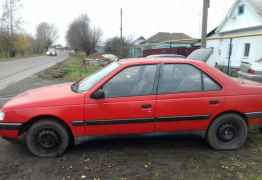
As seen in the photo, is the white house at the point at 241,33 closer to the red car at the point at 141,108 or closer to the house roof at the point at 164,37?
the red car at the point at 141,108

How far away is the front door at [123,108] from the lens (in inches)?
133

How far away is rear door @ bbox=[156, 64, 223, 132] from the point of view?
11.4 feet

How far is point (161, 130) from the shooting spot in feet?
11.7

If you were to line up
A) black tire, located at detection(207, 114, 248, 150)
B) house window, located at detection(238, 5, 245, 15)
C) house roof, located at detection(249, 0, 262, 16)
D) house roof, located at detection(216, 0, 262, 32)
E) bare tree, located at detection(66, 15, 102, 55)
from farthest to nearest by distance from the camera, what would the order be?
1. bare tree, located at detection(66, 15, 102, 55)
2. house window, located at detection(238, 5, 245, 15)
3. house roof, located at detection(216, 0, 262, 32)
4. house roof, located at detection(249, 0, 262, 16)
5. black tire, located at detection(207, 114, 248, 150)

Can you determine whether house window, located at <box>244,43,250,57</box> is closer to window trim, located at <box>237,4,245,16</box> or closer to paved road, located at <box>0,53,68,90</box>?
window trim, located at <box>237,4,245,16</box>

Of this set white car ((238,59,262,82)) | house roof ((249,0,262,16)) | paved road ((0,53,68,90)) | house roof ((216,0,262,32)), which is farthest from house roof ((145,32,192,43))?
white car ((238,59,262,82))

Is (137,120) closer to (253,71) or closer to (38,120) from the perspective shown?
(38,120)

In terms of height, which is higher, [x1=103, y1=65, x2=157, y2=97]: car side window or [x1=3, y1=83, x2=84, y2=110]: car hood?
[x1=103, y1=65, x2=157, y2=97]: car side window

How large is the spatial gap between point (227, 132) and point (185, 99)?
0.97 metres

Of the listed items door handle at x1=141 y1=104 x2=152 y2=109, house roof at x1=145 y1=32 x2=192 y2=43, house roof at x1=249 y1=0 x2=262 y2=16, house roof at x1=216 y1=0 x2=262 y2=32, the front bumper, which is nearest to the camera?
the front bumper

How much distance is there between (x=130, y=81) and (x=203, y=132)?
1464 millimetres

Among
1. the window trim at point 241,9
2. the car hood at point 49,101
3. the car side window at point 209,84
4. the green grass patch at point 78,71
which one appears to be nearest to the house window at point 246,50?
the window trim at point 241,9

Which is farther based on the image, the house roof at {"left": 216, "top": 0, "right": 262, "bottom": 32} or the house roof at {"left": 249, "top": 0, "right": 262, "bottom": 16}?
the house roof at {"left": 216, "top": 0, "right": 262, "bottom": 32}

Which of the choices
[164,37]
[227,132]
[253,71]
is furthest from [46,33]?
[227,132]
